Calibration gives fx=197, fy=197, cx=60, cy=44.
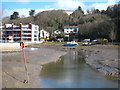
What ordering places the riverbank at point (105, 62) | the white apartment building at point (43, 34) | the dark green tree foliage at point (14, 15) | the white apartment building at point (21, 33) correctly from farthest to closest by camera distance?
1. the dark green tree foliage at point (14, 15)
2. the white apartment building at point (43, 34)
3. the white apartment building at point (21, 33)
4. the riverbank at point (105, 62)

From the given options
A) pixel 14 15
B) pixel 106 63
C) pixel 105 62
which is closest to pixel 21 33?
pixel 14 15

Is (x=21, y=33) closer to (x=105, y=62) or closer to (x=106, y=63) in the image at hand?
(x=105, y=62)

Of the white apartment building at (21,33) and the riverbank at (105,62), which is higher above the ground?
the white apartment building at (21,33)

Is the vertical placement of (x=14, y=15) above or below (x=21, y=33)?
above

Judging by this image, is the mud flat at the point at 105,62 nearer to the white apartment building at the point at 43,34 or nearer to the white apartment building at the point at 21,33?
the white apartment building at the point at 21,33

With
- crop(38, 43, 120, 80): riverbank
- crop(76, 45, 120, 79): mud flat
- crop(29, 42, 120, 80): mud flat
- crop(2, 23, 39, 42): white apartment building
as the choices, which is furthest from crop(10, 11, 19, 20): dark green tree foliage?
crop(76, 45, 120, 79): mud flat

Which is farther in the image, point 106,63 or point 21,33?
point 21,33

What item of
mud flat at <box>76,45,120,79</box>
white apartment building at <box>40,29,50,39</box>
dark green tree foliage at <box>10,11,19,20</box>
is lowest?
mud flat at <box>76,45,120,79</box>

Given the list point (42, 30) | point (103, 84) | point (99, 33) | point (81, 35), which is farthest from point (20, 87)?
point (42, 30)

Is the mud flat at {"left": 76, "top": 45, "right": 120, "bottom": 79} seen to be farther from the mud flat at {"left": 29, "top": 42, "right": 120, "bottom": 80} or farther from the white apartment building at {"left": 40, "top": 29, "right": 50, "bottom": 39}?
the white apartment building at {"left": 40, "top": 29, "right": 50, "bottom": 39}

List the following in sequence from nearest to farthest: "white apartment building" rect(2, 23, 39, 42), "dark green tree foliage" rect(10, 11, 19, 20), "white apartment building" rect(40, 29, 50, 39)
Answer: "white apartment building" rect(2, 23, 39, 42) < "white apartment building" rect(40, 29, 50, 39) < "dark green tree foliage" rect(10, 11, 19, 20)

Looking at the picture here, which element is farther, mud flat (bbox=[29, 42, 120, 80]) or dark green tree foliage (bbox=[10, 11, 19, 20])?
dark green tree foliage (bbox=[10, 11, 19, 20])

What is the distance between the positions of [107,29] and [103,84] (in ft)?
211

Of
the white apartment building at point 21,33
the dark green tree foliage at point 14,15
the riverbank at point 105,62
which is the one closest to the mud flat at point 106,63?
the riverbank at point 105,62
